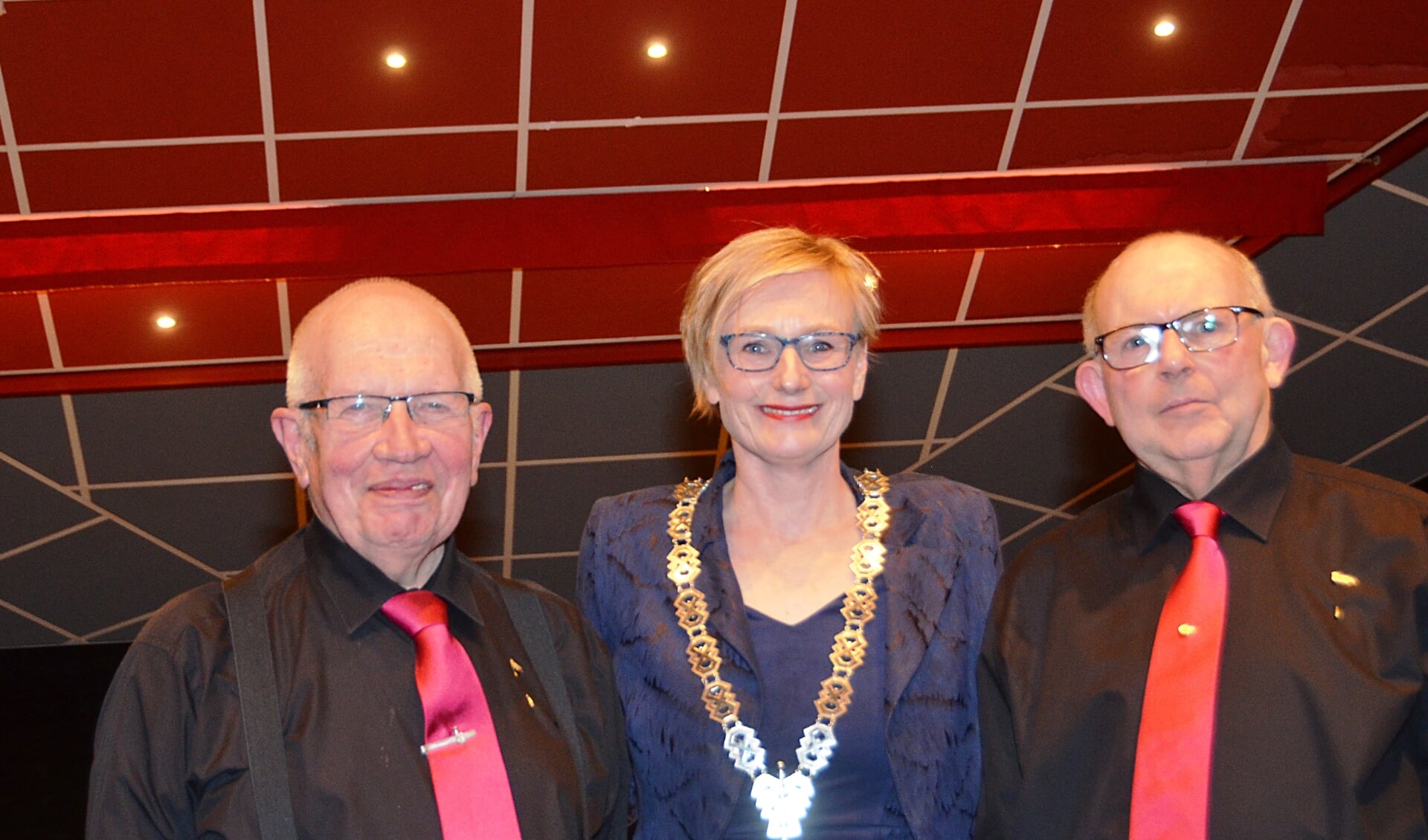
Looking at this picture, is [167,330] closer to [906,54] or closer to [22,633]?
[22,633]

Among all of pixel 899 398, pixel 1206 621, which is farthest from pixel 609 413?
pixel 1206 621

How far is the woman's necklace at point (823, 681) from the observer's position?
268 centimetres

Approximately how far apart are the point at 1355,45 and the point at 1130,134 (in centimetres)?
81

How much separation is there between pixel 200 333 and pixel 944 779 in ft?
14.7

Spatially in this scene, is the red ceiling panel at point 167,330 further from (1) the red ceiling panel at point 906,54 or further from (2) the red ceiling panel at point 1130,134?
(2) the red ceiling panel at point 1130,134

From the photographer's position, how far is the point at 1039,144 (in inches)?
232

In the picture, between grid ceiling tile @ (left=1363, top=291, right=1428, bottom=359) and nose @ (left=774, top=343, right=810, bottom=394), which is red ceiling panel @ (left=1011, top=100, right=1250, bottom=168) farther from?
nose @ (left=774, top=343, right=810, bottom=394)

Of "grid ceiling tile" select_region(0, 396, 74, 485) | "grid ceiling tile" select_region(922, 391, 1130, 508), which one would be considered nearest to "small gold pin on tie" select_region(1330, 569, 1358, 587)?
"grid ceiling tile" select_region(922, 391, 1130, 508)

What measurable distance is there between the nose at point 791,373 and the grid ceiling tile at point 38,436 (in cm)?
471

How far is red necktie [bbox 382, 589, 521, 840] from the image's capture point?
234cm

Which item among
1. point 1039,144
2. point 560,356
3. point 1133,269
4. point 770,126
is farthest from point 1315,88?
point 1133,269

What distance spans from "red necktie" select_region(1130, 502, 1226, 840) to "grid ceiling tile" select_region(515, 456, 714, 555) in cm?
499

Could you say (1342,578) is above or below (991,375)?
above

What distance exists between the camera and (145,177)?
5559 millimetres
